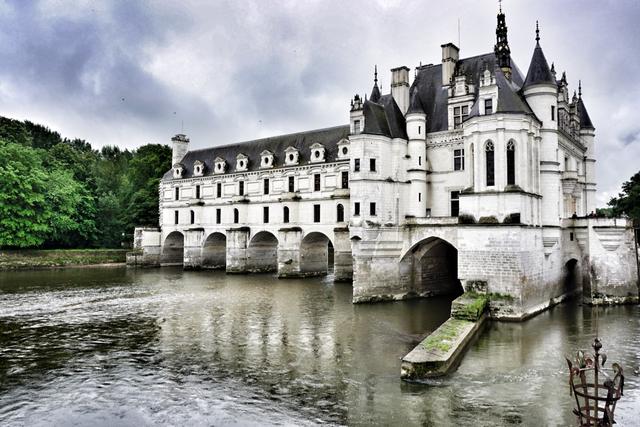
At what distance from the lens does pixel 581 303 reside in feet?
91.6

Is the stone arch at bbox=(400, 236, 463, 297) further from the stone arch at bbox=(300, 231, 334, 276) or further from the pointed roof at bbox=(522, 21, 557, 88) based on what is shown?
the stone arch at bbox=(300, 231, 334, 276)

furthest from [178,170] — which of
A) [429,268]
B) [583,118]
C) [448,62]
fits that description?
[583,118]

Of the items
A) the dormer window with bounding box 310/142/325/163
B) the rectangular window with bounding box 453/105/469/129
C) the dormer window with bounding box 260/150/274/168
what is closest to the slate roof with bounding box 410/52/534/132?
the rectangular window with bounding box 453/105/469/129

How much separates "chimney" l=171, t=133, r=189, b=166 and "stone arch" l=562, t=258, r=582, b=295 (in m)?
43.0

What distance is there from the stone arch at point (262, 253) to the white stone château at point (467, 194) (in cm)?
533

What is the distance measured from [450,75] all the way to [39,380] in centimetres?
2792

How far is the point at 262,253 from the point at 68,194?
24206 millimetres

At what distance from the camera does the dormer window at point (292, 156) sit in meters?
42.8

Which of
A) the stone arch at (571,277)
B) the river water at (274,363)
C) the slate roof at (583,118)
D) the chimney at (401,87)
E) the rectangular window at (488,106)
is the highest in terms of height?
the chimney at (401,87)

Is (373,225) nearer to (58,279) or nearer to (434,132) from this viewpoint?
(434,132)

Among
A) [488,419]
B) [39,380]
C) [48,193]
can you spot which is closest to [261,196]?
[48,193]

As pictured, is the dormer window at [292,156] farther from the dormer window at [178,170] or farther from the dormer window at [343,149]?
the dormer window at [178,170]

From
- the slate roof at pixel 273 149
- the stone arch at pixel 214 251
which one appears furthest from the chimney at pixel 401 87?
the stone arch at pixel 214 251

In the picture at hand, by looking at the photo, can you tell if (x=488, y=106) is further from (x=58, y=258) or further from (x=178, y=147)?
(x=58, y=258)
